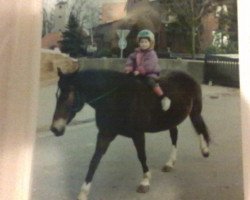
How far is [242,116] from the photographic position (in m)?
1.06

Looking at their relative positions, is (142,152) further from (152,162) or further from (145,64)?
(145,64)

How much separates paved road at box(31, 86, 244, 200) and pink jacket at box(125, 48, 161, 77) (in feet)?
0.40

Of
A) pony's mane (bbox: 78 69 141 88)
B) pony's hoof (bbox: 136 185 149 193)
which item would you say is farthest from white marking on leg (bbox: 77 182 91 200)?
pony's mane (bbox: 78 69 141 88)

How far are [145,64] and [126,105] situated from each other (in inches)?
3.9

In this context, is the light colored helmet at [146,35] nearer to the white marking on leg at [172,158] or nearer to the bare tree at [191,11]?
the bare tree at [191,11]

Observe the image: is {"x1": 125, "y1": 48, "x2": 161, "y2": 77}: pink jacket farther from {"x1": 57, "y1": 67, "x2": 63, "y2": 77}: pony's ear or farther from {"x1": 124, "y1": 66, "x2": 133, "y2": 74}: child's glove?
{"x1": 57, "y1": 67, "x2": 63, "y2": 77}: pony's ear

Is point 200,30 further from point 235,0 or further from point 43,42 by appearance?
point 43,42

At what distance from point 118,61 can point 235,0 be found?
29cm

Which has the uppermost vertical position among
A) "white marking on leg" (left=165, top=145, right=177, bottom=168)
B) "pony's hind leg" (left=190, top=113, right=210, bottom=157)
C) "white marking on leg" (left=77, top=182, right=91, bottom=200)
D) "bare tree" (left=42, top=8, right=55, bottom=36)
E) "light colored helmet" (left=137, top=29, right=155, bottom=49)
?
"bare tree" (left=42, top=8, right=55, bottom=36)

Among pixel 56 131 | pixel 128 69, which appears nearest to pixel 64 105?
pixel 56 131

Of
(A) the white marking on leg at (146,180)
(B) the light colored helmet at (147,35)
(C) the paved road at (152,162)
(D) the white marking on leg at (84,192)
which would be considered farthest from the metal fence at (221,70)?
(D) the white marking on leg at (84,192)

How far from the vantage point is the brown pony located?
42.3 inches

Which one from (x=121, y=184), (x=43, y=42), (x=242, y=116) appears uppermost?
(x=43, y=42)

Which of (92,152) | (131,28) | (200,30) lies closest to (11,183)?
(92,152)
